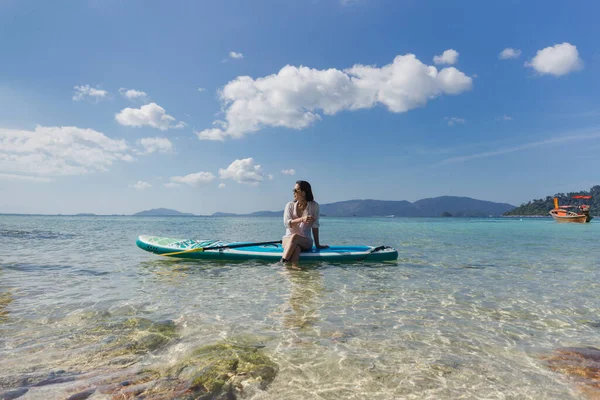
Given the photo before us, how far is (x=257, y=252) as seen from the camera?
1159 cm

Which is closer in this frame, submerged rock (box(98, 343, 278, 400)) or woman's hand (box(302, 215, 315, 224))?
submerged rock (box(98, 343, 278, 400))

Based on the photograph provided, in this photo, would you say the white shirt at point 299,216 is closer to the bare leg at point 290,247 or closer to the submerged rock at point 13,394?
the bare leg at point 290,247

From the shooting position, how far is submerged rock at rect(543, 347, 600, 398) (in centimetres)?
342

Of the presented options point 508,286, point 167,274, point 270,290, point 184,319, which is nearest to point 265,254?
point 167,274

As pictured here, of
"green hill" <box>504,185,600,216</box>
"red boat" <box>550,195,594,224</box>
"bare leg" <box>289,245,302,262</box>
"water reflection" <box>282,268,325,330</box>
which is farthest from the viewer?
"green hill" <box>504,185,600,216</box>

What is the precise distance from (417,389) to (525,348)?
7.03 feet

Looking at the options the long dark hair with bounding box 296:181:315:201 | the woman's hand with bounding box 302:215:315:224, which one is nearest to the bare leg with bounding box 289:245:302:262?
the woman's hand with bounding box 302:215:315:224

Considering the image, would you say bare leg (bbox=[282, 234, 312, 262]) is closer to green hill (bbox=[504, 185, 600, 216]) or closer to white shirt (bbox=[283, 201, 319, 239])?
white shirt (bbox=[283, 201, 319, 239])

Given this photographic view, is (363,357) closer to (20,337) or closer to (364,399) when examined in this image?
(364,399)

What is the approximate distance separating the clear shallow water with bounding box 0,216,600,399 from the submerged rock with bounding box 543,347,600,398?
14cm

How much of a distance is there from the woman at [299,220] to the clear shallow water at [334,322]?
789mm

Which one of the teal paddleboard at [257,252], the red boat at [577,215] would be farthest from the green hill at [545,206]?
the teal paddleboard at [257,252]

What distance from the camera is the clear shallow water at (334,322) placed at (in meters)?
3.50

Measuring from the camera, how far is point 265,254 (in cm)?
1147
